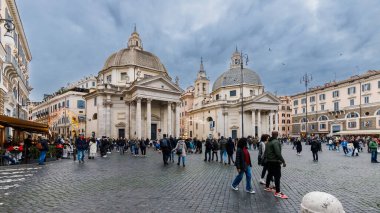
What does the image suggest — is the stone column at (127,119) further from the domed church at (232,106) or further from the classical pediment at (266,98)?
the classical pediment at (266,98)

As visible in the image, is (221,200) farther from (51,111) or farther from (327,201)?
(51,111)

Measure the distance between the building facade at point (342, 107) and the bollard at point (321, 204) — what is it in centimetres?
4823

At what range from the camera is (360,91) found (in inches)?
2285

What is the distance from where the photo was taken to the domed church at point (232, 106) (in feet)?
204

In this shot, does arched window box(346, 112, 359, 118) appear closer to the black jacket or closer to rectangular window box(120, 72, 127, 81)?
rectangular window box(120, 72, 127, 81)

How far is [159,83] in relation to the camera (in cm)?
4588

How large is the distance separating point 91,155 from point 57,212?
15.7 meters

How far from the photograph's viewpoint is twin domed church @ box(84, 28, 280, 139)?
45.1 metres

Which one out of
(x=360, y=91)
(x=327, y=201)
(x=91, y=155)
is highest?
(x=360, y=91)

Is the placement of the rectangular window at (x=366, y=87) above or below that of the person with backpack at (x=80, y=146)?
above

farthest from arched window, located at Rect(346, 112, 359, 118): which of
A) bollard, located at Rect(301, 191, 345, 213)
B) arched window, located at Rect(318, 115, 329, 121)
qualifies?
bollard, located at Rect(301, 191, 345, 213)

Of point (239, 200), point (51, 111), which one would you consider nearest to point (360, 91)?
point (239, 200)

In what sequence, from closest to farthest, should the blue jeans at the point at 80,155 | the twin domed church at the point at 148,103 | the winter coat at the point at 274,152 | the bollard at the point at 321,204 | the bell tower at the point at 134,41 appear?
the bollard at the point at 321,204
the winter coat at the point at 274,152
the blue jeans at the point at 80,155
the twin domed church at the point at 148,103
the bell tower at the point at 134,41

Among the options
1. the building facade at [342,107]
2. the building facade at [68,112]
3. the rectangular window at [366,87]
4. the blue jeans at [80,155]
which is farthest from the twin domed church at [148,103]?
the blue jeans at [80,155]
